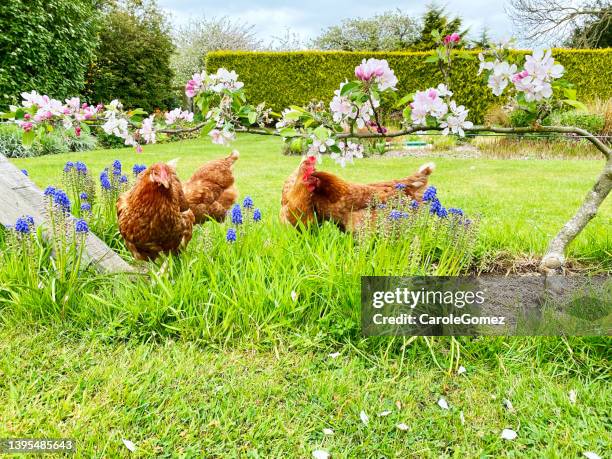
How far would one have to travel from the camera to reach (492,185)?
6.96m

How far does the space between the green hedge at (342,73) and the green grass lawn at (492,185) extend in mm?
5536

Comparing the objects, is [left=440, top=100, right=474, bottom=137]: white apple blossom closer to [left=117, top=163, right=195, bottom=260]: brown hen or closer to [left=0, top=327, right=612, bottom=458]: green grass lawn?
[left=0, top=327, right=612, bottom=458]: green grass lawn

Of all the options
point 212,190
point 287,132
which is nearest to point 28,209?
point 212,190

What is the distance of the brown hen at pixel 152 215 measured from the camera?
8.72ft

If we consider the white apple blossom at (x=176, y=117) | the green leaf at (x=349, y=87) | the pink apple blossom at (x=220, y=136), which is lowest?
the pink apple blossom at (x=220, y=136)

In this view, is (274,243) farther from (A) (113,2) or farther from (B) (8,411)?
(A) (113,2)

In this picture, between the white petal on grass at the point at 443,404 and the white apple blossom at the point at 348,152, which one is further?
the white apple blossom at the point at 348,152

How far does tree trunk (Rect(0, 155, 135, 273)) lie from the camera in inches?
105

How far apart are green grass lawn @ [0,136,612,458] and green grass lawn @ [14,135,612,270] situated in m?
1.00

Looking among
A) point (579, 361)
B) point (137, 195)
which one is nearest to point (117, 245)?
point (137, 195)

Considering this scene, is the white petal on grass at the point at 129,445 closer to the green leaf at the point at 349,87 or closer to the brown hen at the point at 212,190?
the green leaf at the point at 349,87

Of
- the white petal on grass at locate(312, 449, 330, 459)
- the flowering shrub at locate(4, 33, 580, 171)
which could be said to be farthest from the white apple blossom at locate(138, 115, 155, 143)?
the white petal on grass at locate(312, 449, 330, 459)

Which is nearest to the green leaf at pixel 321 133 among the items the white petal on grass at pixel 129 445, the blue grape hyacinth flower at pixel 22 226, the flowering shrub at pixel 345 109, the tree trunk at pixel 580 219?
the flowering shrub at pixel 345 109

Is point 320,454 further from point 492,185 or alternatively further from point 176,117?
point 492,185
